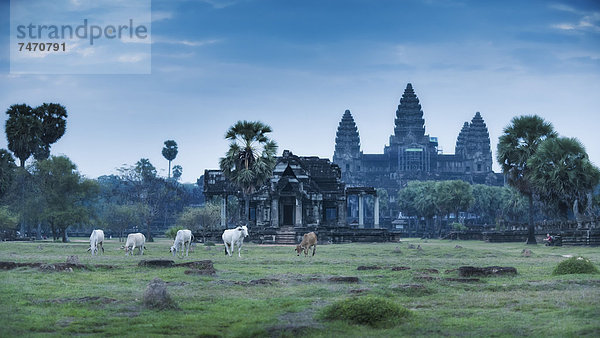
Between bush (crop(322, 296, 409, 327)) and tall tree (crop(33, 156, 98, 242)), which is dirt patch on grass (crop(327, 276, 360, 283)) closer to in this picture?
bush (crop(322, 296, 409, 327))

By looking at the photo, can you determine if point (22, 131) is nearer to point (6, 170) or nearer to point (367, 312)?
point (6, 170)

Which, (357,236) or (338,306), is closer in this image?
(338,306)

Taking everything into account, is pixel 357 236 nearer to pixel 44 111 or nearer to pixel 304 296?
pixel 44 111

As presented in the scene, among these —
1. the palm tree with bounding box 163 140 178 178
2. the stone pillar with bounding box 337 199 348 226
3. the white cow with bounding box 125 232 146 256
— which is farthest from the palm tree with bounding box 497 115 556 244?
the palm tree with bounding box 163 140 178 178

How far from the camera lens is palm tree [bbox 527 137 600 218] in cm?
5741

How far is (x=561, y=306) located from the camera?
1734 cm

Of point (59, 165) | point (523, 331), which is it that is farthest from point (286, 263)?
point (59, 165)

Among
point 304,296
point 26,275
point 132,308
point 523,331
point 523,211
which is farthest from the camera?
point 523,211

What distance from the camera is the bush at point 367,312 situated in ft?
50.7

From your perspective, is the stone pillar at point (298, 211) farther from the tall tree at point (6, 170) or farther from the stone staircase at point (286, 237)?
the tall tree at point (6, 170)

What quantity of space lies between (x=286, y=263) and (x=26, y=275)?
1215 cm

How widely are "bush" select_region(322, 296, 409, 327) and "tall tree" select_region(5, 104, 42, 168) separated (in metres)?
68.3

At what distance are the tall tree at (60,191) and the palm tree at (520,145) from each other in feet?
123

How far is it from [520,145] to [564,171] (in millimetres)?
6902
